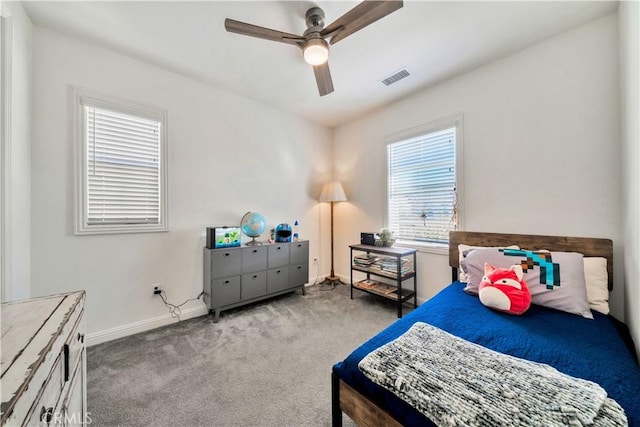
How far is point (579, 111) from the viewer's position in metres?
1.94

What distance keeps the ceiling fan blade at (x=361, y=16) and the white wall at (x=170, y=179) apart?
5.81 ft

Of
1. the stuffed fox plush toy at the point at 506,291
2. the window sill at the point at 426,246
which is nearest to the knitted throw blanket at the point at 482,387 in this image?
the stuffed fox plush toy at the point at 506,291

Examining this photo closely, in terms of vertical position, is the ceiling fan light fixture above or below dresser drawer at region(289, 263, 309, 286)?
above

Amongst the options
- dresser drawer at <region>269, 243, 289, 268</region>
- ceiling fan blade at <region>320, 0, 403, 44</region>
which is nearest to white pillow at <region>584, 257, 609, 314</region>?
ceiling fan blade at <region>320, 0, 403, 44</region>

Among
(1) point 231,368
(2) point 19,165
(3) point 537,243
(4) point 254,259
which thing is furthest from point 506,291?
(2) point 19,165

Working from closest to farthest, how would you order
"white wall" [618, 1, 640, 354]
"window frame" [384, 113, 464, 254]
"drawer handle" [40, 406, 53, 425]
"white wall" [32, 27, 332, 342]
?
"drawer handle" [40, 406, 53, 425] < "white wall" [618, 1, 640, 354] < "white wall" [32, 27, 332, 342] < "window frame" [384, 113, 464, 254]

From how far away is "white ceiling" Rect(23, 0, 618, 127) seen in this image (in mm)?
1768

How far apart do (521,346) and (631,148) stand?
1416 millimetres

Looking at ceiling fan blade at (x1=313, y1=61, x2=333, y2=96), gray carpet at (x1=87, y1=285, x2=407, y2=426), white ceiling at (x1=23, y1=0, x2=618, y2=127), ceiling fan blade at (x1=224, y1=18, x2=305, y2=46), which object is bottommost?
gray carpet at (x1=87, y1=285, x2=407, y2=426)

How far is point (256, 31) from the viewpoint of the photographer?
1.62 meters

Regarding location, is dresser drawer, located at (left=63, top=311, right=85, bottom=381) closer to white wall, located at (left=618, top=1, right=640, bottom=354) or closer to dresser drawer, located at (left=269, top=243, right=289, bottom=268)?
dresser drawer, located at (left=269, top=243, right=289, bottom=268)

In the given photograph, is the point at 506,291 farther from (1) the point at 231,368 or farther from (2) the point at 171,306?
(2) the point at 171,306

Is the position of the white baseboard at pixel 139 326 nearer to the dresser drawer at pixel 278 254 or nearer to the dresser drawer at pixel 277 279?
the dresser drawer at pixel 277 279

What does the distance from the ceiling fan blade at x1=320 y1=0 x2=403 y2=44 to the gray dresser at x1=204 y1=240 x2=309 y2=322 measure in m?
2.22
